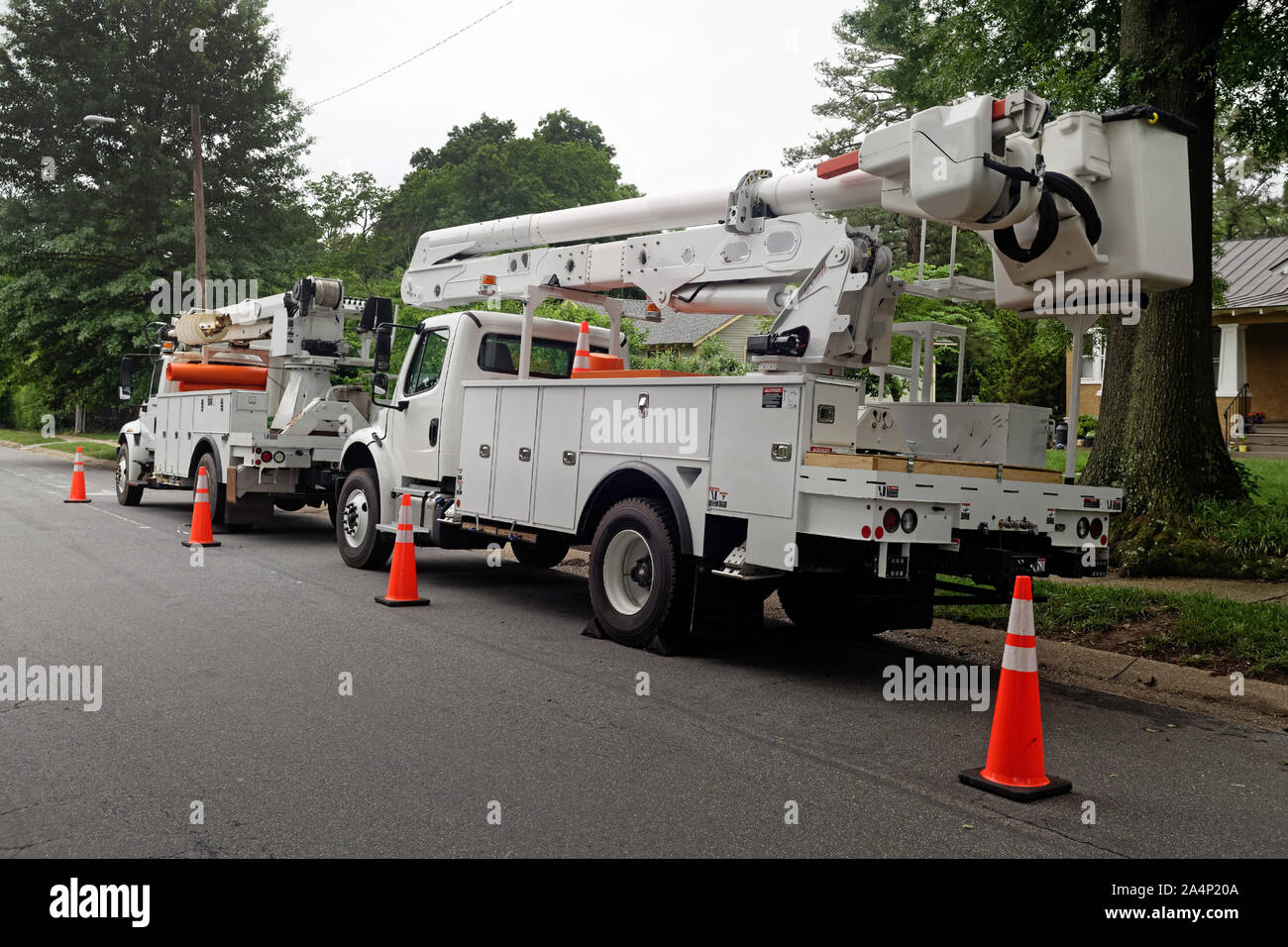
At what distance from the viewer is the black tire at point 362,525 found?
11219 mm

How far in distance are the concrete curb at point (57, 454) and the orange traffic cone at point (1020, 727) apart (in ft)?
87.5

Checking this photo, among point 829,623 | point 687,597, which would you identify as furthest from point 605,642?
point 829,623

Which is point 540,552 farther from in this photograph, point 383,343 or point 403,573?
point 383,343

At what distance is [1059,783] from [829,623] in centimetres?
377

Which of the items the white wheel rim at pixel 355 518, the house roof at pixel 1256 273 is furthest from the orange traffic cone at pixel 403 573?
the house roof at pixel 1256 273

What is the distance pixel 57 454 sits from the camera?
109 feet

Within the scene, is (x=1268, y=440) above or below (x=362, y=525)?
above

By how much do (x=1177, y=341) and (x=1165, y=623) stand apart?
3458 mm

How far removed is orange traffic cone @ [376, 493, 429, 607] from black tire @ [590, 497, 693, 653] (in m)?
1.91

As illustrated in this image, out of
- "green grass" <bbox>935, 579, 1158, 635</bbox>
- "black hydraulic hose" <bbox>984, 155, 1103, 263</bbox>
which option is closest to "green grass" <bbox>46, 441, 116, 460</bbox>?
"green grass" <bbox>935, 579, 1158, 635</bbox>

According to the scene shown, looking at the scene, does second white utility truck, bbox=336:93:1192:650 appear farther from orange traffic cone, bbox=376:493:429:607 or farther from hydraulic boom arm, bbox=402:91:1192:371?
orange traffic cone, bbox=376:493:429:607

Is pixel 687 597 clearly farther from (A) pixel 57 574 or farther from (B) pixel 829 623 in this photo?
(A) pixel 57 574

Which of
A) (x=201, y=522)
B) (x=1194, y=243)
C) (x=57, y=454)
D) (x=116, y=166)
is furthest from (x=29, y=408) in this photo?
(x=1194, y=243)

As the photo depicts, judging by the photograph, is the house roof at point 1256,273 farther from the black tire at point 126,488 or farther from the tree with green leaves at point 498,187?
the tree with green leaves at point 498,187
